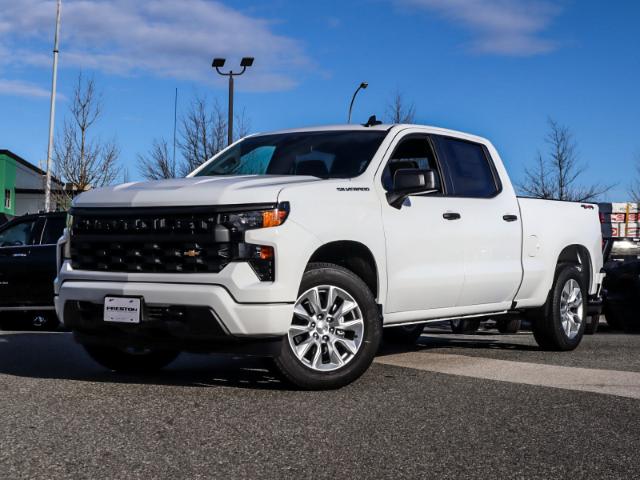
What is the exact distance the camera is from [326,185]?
20.4 feet

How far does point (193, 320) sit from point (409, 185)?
1.84 m

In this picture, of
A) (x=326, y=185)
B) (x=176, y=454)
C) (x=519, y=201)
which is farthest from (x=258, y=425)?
(x=519, y=201)

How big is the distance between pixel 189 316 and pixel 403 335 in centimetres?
411

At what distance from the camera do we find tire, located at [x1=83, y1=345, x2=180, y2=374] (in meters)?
6.87

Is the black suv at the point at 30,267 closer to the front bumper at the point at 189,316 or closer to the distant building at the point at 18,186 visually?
the front bumper at the point at 189,316

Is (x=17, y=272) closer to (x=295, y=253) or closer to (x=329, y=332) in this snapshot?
(x=329, y=332)

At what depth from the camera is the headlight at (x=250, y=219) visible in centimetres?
573

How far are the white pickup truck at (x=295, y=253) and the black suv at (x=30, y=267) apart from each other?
5.25 metres

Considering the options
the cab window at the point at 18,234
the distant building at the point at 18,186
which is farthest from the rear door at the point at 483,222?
the distant building at the point at 18,186

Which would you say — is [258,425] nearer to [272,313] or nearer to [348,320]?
[272,313]

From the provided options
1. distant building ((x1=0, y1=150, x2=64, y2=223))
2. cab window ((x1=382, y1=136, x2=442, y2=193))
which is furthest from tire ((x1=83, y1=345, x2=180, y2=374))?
distant building ((x1=0, y1=150, x2=64, y2=223))

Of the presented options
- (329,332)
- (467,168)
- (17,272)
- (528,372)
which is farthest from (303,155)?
(17,272)

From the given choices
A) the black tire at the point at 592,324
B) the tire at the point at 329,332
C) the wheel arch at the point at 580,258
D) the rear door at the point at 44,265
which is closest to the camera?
the tire at the point at 329,332

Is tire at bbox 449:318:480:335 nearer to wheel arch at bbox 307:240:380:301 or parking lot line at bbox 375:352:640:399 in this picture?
parking lot line at bbox 375:352:640:399
